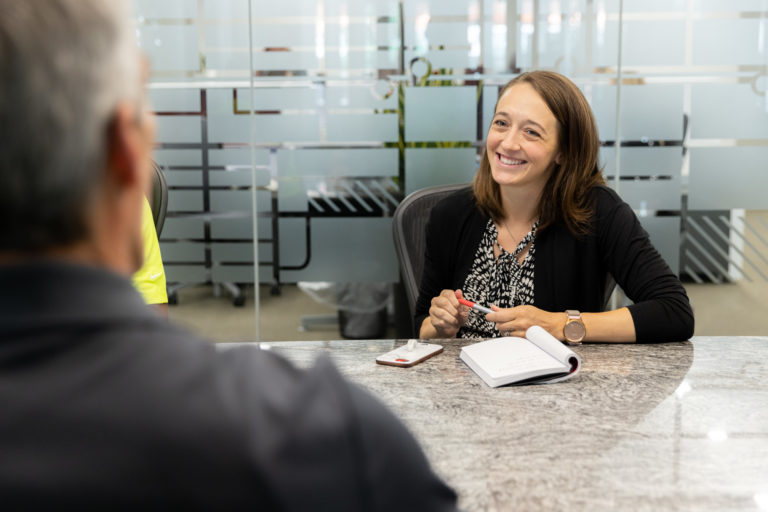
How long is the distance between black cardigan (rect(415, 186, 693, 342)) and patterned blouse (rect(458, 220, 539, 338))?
2 cm

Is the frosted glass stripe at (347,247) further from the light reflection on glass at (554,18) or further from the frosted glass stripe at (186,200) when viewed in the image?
the light reflection on glass at (554,18)

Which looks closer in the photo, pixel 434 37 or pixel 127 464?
pixel 127 464

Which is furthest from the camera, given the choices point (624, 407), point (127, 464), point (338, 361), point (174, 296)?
point (174, 296)

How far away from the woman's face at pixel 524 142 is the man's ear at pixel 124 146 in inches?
69.5

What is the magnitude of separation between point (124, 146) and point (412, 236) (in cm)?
195

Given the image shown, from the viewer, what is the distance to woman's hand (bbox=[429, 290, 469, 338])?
6.22 feet

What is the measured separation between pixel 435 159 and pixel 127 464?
3.46m

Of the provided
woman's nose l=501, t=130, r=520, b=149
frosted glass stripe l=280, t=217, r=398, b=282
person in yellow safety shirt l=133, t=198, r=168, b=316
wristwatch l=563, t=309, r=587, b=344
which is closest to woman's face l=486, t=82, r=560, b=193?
woman's nose l=501, t=130, r=520, b=149

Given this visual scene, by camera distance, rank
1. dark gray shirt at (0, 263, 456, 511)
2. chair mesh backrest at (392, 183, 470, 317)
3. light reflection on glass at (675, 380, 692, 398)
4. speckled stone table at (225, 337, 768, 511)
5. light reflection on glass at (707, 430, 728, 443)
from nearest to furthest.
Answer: dark gray shirt at (0, 263, 456, 511)
speckled stone table at (225, 337, 768, 511)
light reflection on glass at (707, 430, 728, 443)
light reflection on glass at (675, 380, 692, 398)
chair mesh backrest at (392, 183, 470, 317)

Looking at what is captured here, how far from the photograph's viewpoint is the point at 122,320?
441mm

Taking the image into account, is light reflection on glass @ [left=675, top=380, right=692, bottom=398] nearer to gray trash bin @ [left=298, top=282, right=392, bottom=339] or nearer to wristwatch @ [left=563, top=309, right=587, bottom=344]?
wristwatch @ [left=563, top=309, right=587, bottom=344]

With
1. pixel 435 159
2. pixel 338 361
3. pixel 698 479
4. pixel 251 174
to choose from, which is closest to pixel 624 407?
pixel 698 479

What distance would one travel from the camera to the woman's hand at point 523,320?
177cm

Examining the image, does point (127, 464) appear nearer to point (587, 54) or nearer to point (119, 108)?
point (119, 108)
